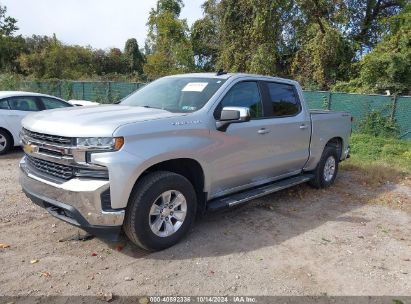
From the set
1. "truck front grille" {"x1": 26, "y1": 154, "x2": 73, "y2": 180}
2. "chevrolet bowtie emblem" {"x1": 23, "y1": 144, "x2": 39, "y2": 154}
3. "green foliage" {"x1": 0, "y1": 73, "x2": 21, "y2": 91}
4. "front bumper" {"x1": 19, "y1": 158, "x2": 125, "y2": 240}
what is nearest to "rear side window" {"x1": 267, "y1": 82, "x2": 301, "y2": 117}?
"front bumper" {"x1": 19, "y1": 158, "x2": 125, "y2": 240}

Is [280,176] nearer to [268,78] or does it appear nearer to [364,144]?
[268,78]

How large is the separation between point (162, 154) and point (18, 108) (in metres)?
6.97

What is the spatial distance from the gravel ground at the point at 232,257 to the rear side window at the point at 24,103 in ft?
13.8

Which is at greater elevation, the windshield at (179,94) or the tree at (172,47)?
the tree at (172,47)

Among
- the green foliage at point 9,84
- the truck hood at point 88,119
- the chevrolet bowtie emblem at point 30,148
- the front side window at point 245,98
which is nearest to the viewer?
the truck hood at point 88,119

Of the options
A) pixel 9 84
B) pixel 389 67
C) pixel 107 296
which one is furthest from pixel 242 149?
pixel 9 84

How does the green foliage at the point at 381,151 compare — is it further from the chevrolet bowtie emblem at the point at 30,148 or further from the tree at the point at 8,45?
the tree at the point at 8,45

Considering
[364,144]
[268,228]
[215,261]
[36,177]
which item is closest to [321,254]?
[268,228]

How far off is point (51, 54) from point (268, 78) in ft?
113

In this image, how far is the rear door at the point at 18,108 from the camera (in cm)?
941

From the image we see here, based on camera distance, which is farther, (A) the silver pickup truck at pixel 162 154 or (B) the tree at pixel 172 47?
(B) the tree at pixel 172 47

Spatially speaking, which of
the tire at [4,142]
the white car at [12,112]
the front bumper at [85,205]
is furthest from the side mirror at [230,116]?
the tire at [4,142]

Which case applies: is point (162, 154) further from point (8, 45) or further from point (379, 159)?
point (8, 45)

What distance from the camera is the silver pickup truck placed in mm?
3758
